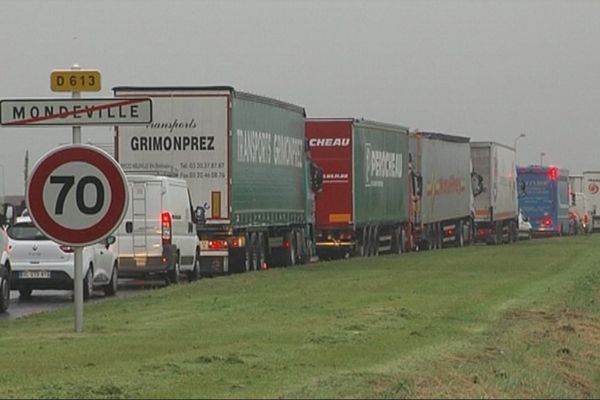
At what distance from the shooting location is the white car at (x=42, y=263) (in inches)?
1092

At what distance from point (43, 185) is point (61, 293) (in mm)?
14684

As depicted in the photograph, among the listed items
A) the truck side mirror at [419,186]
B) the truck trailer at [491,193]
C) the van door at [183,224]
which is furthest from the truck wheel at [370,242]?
the truck trailer at [491,193]

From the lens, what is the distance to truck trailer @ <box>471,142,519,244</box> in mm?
63969

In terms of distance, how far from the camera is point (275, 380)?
39.8 ft

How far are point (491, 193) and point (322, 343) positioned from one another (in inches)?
1940

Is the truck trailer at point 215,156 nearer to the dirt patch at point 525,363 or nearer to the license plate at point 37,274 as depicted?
the license plate at point 37,274

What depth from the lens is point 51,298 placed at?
93.9ft

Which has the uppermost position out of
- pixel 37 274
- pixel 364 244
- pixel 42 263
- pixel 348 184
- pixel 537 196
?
pixel 537 196

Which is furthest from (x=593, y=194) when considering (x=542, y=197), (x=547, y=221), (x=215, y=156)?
(x=215, y=156)

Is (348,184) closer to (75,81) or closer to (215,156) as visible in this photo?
(215,156)

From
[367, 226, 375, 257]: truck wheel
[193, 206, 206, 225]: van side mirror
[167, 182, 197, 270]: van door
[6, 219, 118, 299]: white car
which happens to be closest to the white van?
[167, 182, 197, 270]: van door

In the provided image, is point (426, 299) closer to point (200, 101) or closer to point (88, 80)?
point (88, 80)

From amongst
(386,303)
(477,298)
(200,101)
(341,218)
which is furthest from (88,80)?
(341,218)

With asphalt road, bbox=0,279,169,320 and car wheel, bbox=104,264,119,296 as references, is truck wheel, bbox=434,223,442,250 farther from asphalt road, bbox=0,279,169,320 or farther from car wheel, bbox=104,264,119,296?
car wheel, bbox=104,264,119,296
